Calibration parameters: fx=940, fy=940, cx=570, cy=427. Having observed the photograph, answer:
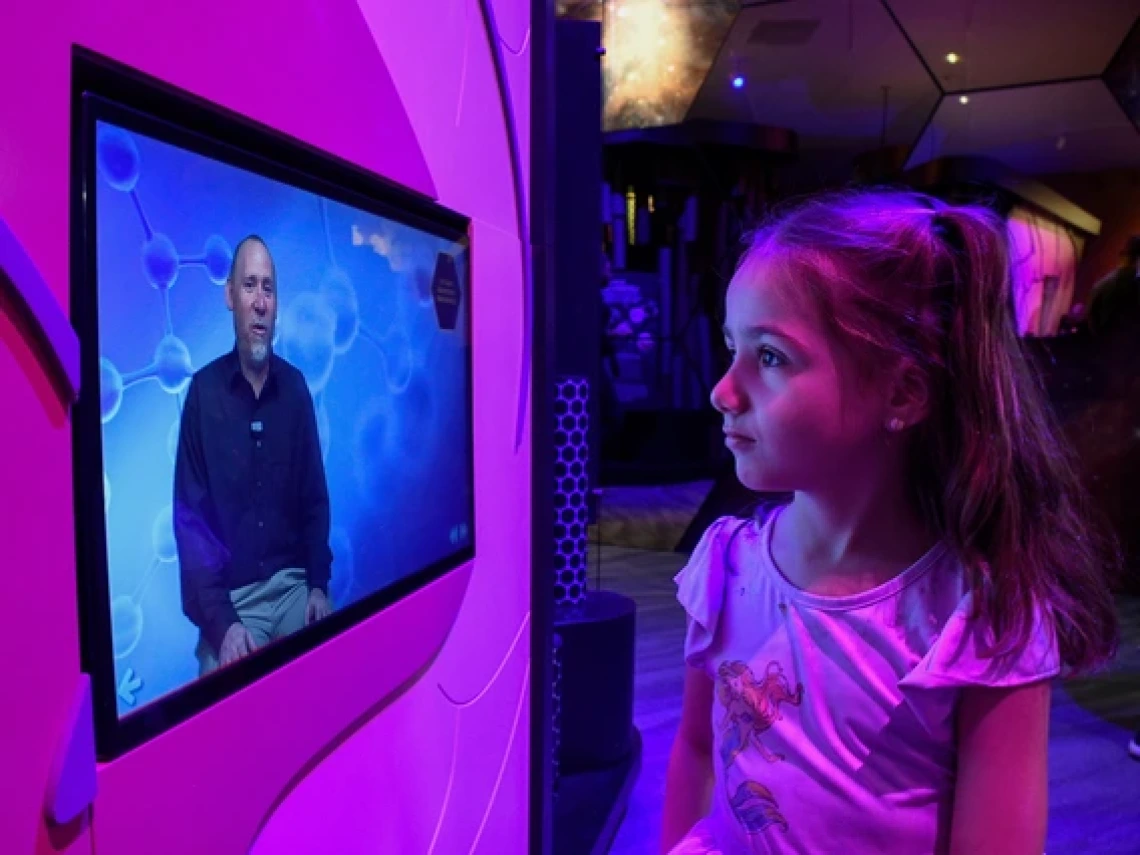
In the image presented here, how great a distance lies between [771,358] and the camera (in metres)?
0.91

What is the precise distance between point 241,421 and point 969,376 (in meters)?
0.67

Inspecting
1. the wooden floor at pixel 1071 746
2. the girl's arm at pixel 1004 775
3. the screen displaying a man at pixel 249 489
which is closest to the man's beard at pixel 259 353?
the screen displaying a man at pixel 249 489

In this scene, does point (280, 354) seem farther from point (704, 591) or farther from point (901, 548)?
point (901, 548)

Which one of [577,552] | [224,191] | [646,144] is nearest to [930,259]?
[224,191]

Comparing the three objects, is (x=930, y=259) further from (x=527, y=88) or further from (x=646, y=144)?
(x=646, y=144)

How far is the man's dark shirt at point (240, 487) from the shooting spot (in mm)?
756

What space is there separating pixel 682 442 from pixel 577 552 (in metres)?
3.99

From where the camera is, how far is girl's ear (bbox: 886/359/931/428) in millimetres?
900

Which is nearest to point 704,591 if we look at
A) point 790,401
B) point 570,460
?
point 790,401

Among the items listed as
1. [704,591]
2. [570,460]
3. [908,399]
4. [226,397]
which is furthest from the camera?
[570,460]

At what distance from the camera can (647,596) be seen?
486 cm

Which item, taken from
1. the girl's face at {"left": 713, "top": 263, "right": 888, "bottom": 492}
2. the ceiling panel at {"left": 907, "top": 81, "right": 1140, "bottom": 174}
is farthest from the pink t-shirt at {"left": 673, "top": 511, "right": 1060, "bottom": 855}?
the ceiling panel at {"left": 907, "top": 81, "right": 1140, "bottom": 174}

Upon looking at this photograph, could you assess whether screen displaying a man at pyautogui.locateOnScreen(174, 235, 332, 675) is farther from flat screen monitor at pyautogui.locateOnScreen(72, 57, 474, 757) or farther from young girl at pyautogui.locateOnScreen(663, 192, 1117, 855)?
young girl at pyautogui.locateOnScreen(663, 192, 1117, 855)

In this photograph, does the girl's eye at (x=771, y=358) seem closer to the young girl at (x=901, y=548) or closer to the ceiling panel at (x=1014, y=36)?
the young girl at (x=901, y=548)
